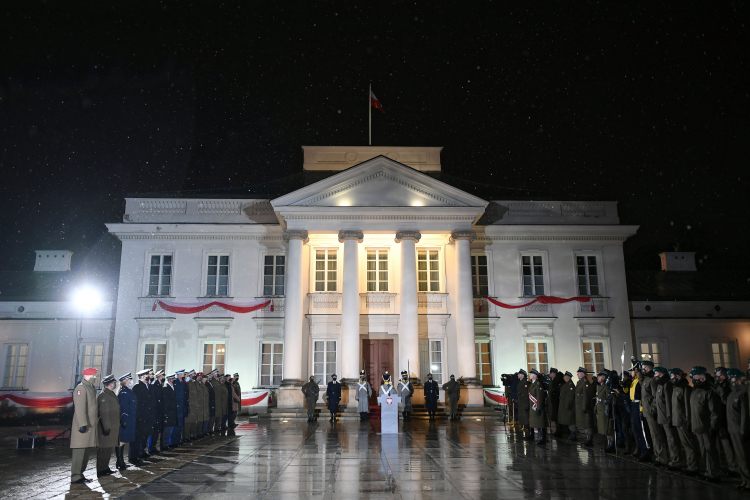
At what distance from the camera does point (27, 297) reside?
92.0 ft

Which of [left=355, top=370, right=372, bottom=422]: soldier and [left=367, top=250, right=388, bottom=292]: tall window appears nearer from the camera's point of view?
[left=355, top=370, right=372, bottom=422]: soldier

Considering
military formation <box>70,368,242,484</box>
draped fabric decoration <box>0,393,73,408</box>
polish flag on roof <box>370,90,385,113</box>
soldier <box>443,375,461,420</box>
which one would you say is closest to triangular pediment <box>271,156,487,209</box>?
polish flag on roof <box>370,90,385,113</box>

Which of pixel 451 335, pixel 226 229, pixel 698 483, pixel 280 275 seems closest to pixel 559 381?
pixel 698 483

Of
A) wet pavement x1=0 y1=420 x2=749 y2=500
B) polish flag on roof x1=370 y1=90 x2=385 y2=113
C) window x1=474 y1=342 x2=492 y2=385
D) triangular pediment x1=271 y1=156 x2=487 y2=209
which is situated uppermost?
Answer: polish flag on roof x1=370 y1=90 x2=385 y2=113

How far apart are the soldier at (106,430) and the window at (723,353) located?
26.3 m

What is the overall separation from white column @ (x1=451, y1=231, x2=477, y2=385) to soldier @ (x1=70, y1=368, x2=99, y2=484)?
15580 millimetres

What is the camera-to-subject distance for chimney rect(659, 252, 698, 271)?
33.2 metres

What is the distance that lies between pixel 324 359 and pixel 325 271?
3.93m

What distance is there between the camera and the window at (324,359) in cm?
2485

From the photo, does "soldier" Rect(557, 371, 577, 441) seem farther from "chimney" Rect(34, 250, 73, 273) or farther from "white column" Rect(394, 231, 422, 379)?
"chimney" Rect(34, 250, 73, 273)

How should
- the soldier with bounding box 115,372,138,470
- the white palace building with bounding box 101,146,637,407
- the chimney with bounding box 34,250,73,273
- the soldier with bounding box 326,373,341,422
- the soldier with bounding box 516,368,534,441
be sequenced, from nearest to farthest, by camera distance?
the soldier with bounding box 115,372,138,470
the soldier with bounding box 516,368,534,441
the soldier with bounding box 326,373,341,422
the white palace building with bounding box 101,146,637,407
the chimney with bounding box 34,250,73,273

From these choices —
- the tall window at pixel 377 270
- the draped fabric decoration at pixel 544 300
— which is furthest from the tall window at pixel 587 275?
the tall window at pixel 377 270

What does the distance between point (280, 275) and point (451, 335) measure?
27.2 ft

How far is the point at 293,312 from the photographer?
23.3 metres
